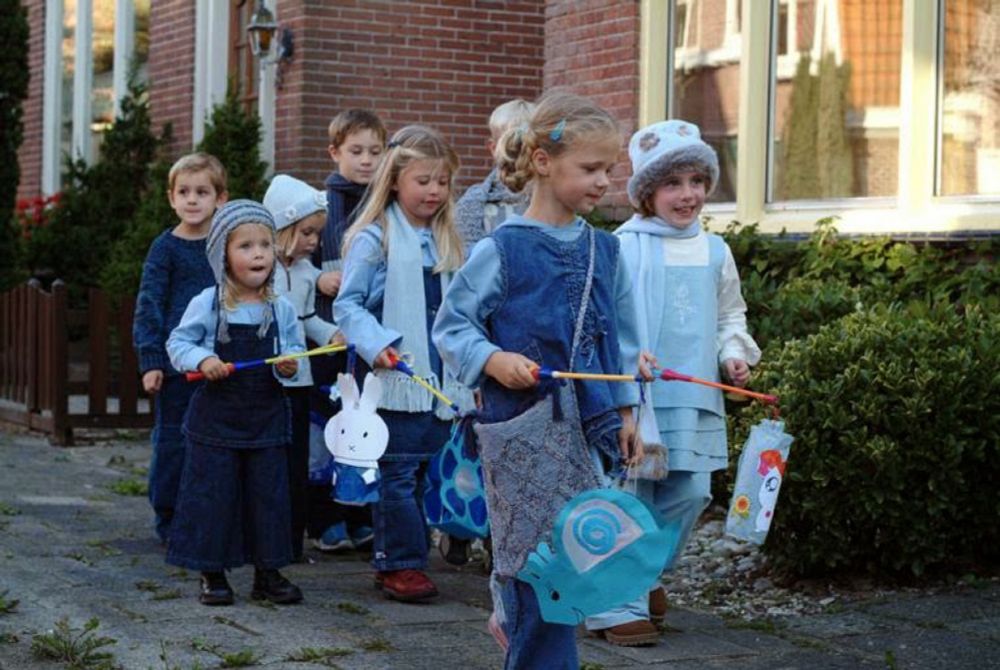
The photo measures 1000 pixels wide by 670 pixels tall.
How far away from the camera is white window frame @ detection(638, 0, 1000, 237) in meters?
7.98

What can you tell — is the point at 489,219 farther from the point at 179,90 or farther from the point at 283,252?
the point at 179,90

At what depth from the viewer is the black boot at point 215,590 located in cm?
595

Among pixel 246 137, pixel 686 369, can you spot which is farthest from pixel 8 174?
pixel 686 369

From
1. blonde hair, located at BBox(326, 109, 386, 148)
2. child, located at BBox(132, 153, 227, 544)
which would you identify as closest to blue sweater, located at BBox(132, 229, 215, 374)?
A: child, located at BBox(132, 153, 227, 544)

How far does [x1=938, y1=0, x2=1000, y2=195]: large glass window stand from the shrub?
5.97ft

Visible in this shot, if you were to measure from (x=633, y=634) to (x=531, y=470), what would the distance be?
1.28 m

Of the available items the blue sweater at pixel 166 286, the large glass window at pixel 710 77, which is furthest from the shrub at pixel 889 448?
the large glass window at pixel 710 77

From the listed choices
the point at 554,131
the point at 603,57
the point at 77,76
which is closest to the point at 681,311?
the point at 554,131

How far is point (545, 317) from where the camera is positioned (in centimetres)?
436

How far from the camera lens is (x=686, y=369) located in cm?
536

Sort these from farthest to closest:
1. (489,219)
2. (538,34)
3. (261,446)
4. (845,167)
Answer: (538,34) < (845,167) < (489,219) < (261,446)

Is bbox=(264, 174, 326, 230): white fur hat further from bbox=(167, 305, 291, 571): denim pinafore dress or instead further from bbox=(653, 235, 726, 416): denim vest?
bbox=(653, 235, 726, 416): denim vest

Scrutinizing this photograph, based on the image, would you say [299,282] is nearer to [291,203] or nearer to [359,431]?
[291,203]

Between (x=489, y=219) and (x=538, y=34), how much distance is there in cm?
753
